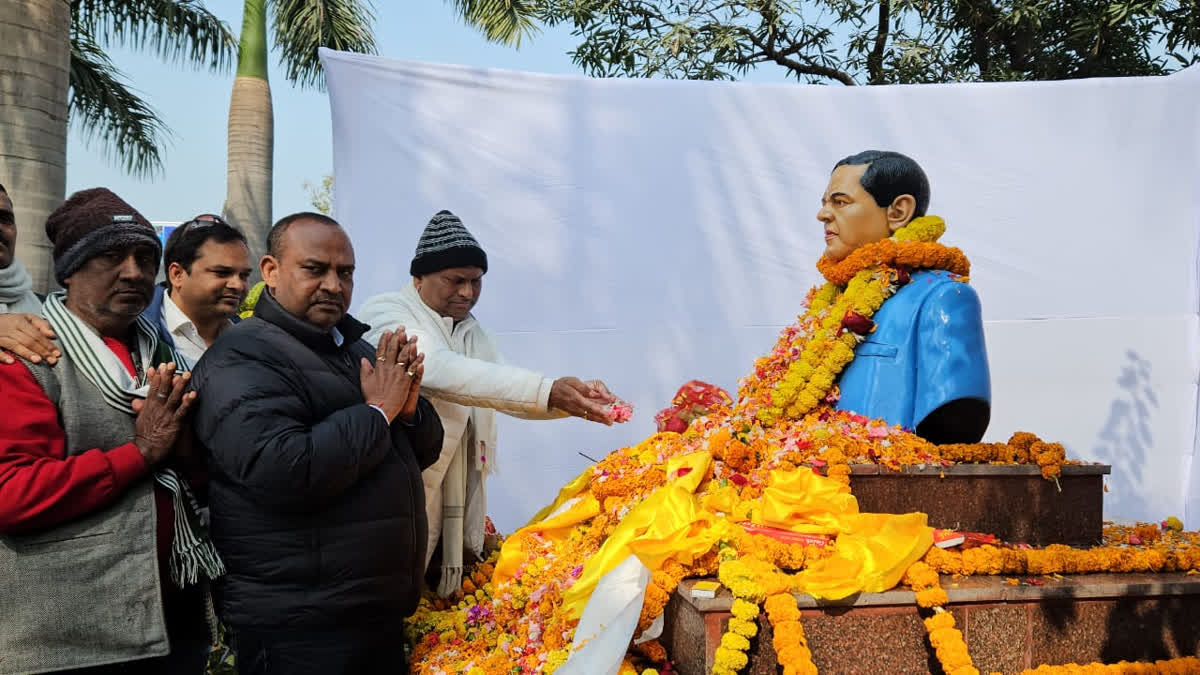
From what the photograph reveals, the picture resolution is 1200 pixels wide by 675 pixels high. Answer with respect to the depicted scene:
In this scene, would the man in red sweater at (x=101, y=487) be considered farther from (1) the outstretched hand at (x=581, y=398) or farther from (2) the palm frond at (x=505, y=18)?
(2) the palm frond at (x=505, y=18)

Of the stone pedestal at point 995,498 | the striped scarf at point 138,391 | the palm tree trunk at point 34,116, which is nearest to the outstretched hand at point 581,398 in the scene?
the stone pedestal at point 995,498

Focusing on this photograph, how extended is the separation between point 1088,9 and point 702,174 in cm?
604

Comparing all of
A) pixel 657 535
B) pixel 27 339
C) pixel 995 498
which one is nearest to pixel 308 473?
pixel 27 339

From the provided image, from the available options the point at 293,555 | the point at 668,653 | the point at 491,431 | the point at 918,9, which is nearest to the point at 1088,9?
the point at 918,9

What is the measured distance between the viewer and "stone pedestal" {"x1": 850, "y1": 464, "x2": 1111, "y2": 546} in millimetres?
3139

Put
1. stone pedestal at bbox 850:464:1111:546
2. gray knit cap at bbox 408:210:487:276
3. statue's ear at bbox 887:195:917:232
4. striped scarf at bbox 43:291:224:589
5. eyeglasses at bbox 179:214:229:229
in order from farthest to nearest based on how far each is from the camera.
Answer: gray knit cap at bbox 408:210:487:276
statue's ear at bbox 887:195:917:232
eyeglasses at bbox 179:214:229:229
stone pedestal at bbox 850:464:1111:546
striped scarf at bbox 43:291:224:589

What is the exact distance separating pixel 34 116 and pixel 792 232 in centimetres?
457

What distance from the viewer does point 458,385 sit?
3531 mm

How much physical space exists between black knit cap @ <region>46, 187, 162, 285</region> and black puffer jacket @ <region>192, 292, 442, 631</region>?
35 centimetres

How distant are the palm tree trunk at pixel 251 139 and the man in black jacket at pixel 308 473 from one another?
907 cm

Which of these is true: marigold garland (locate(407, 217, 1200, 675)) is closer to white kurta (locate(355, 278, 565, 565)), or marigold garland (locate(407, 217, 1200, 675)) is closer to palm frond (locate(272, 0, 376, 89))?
white kurta (locate(355, 278, 565, 565))

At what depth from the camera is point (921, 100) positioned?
21.1 ft

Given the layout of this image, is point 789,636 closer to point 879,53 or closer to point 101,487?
point 101,487

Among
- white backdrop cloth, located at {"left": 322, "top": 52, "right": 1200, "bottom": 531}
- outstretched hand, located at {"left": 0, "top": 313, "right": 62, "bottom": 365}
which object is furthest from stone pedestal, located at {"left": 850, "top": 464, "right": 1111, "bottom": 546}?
white backdrop cloth, located at {"left": 322, "top": 52, "right": 1200, "bottom": 531}
